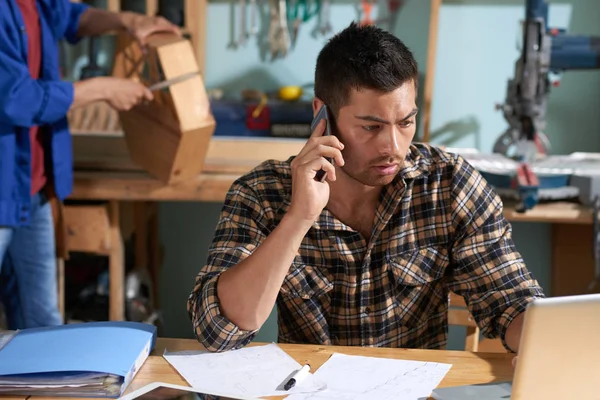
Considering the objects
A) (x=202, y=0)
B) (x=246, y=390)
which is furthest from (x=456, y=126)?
(x=246, y=390)

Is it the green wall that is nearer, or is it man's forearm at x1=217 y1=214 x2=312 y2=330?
man's forearm at x1=217 y1=214 x2=312 y2=330

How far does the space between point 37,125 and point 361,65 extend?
1.15 meters

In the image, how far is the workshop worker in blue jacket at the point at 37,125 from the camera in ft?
7.24

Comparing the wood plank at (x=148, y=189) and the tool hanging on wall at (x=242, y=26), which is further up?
the tool hanging on wall at (x=242, y=26)

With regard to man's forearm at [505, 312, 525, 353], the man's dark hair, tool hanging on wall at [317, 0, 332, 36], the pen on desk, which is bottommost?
the pen on desk

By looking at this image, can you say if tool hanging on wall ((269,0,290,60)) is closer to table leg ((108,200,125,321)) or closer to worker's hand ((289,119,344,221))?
table leg ((108,200,125,321))

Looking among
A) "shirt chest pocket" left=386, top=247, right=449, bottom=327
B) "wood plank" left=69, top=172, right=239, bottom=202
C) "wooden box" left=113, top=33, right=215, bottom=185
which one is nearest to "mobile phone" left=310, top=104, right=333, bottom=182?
"shirt chest pocket" left=386, top=247, right=449, bottom=327

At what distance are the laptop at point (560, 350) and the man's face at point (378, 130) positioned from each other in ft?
1.79

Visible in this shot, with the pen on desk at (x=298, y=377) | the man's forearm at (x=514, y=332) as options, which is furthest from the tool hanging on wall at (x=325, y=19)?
the pen on desk at (x=298, y=377)

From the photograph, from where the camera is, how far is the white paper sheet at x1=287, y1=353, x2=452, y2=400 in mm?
1244

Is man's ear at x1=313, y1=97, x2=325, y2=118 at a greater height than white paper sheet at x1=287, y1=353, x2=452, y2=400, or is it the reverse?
man's ear at x1=313, y1=97, x2=325, y2=118

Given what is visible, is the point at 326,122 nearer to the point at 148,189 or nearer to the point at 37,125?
the point at 37,125

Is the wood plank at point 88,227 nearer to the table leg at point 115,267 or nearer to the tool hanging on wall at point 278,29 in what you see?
the table leg at point 115,267

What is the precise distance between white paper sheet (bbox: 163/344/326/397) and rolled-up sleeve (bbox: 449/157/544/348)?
1.36ft
